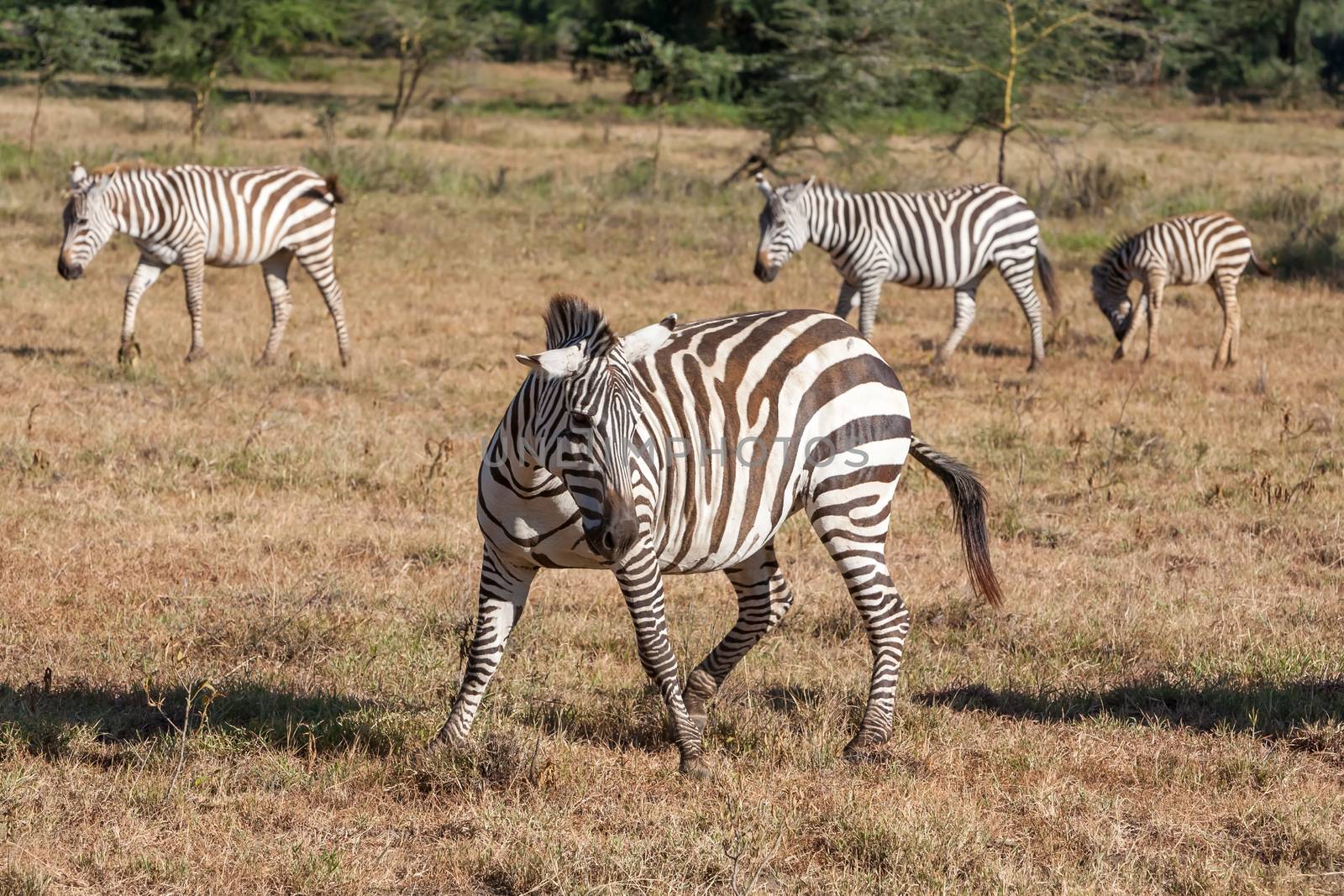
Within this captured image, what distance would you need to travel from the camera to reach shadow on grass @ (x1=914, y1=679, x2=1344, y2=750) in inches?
220

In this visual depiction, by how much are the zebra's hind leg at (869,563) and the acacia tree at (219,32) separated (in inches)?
1261

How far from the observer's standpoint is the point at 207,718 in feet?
16.7

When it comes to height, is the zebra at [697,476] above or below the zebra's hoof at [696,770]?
above

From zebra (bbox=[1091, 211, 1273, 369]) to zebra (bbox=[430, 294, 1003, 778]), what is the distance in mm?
8508

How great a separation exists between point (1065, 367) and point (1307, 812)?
8.65 meters

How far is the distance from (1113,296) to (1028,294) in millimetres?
1401

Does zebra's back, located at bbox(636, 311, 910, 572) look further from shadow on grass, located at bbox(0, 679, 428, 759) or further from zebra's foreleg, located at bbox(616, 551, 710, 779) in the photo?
shadow on grass, located at bbox(0, 679, 428, 759)

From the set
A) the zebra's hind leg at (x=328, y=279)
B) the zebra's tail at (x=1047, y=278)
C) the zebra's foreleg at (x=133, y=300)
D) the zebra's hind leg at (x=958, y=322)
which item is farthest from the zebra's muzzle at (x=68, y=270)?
the zebra's tail at (x=1047, y=278)

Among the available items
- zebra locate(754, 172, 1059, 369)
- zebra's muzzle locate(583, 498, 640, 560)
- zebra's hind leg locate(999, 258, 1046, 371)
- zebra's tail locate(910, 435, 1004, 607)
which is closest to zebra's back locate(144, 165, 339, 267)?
zebra locate(754, 172, 1059, 369)

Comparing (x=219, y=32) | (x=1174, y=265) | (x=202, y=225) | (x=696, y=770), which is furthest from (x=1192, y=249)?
(x=219, y=32)

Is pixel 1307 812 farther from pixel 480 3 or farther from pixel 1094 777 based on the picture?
pixel 480 3

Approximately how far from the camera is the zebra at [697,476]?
4379mm

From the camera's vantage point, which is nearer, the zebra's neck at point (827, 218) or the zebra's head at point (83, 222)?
the zebra's head at point (83, 222)

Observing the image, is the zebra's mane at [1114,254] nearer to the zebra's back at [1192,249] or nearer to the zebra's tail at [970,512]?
the zebra's back at [1192,249]
